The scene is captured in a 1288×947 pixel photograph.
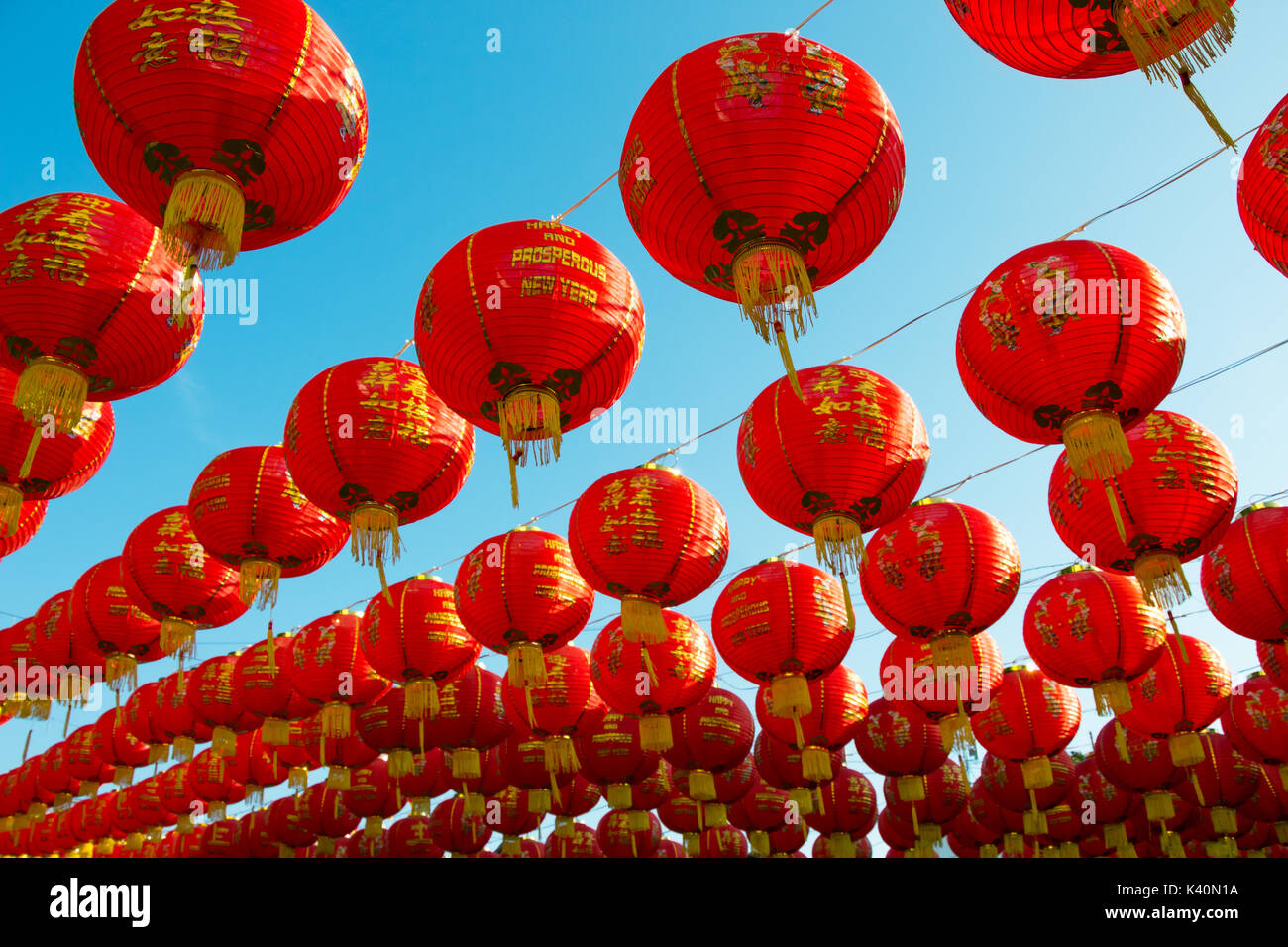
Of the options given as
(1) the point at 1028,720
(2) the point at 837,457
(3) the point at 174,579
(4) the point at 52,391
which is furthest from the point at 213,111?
(1) the point at 1028,720

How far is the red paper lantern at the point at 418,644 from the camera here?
21.5 ft

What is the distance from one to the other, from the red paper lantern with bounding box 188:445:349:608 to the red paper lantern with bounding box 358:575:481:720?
135cm

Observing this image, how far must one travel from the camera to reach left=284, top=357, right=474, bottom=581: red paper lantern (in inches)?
174

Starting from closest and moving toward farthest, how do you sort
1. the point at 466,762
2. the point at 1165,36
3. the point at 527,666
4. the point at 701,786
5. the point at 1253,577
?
the point at 1165,36 → the point at 1253,577 → the point at 527,666 → the point at 466,762 → the point at 701,786

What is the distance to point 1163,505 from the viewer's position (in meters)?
4.59

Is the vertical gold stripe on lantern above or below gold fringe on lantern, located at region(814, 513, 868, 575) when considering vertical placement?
above

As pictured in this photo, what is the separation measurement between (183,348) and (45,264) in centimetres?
63

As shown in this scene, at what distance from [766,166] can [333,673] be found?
5906 millimetres

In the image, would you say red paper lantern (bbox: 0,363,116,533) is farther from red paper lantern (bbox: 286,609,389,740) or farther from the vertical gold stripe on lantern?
red paper lantern (bbox: 286,609,389,740)

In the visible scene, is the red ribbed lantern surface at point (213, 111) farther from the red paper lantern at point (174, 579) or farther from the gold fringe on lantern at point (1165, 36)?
the red paper lantern at point (174, 579)

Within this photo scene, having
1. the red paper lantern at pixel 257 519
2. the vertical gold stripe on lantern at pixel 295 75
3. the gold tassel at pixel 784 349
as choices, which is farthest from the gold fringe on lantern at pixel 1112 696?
the vertical gold stripe on lantern at pixel 295 75

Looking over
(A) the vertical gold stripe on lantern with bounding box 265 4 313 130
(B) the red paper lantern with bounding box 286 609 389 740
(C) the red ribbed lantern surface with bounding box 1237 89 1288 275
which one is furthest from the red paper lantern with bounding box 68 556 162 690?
(C) the red ribbed lantern surface with bounding box 1237 89 1288 275

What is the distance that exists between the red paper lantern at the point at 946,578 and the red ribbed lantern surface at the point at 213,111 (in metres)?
3.97

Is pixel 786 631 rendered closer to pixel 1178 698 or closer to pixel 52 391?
pixel 1178 698
